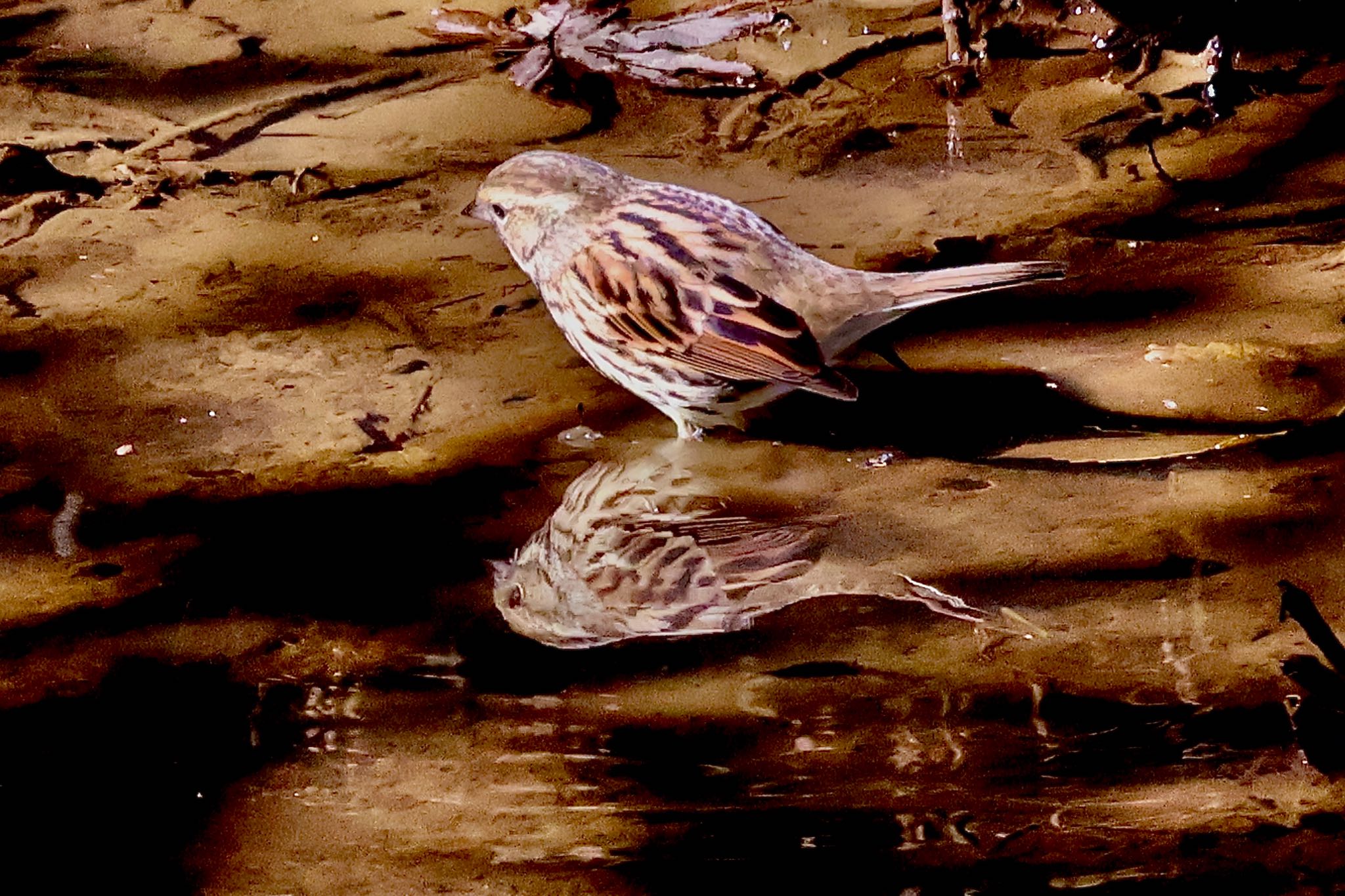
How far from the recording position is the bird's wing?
339 centimetres

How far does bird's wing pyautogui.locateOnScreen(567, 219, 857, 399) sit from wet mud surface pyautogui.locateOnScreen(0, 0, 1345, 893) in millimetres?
258

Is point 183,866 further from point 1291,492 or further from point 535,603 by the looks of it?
point 1291,492

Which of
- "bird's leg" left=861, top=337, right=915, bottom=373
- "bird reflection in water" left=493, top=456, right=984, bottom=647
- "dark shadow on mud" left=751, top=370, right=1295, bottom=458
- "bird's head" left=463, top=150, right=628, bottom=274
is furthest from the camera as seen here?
"bird's head" left=463, top=150, right=628, bottom=274

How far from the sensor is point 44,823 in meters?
2.56

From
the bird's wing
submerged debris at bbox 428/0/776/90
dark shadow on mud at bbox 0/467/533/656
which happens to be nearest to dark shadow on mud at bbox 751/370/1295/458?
the bird's wing

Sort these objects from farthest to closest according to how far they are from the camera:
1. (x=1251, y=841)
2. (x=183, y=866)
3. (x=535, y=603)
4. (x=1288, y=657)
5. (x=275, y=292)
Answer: (x=275, y=292), (x=535, y=603), (x=1288, y=657), (x=183, y=866), (x=1251, y=841)

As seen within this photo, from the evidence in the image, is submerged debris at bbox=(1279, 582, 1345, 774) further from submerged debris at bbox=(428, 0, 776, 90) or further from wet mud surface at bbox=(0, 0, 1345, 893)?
submerged debris at bbox=(428, 0, 776, 90)

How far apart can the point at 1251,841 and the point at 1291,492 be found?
1.06 meters

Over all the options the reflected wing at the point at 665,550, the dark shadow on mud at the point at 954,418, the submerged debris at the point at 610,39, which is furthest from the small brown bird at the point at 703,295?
the submerged debris at the point at 610,39

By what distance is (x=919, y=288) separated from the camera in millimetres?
3395

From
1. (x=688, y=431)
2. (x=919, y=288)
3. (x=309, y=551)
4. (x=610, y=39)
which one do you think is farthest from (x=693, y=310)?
(x=610, y=39)

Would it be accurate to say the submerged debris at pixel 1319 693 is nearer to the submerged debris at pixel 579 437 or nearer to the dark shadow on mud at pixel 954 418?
the dark shadow on mud at pixel 954 418

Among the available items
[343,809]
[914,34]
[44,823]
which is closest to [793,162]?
[914,34]

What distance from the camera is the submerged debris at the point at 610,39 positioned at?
512cm
